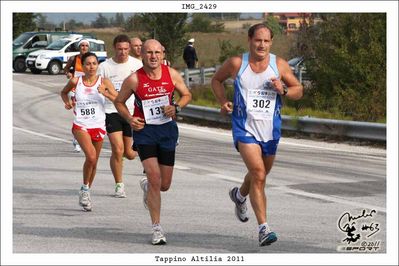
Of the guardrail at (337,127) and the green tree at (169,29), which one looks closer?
the guardrail at (337,127)

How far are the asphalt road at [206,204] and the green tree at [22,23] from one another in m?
35.1

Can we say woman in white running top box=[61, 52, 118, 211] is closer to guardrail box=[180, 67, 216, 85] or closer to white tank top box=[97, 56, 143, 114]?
white tank top box=[97, 56, 143, 114]

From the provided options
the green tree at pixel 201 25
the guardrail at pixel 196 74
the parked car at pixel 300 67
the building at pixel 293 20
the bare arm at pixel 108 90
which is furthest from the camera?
the green tree at pixel 201 25

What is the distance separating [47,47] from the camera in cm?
4738

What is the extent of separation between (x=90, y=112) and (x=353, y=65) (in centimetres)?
1183

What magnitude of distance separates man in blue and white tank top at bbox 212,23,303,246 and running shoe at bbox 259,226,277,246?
0.06 metres

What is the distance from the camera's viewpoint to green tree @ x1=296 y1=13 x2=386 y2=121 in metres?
23.1

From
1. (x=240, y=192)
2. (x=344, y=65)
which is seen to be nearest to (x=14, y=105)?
(x=344, y=65)

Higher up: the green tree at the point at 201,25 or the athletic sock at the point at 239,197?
the green tree at the point at 201,25

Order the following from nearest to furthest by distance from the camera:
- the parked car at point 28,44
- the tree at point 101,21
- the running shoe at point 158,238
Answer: the running shoe at point 158,238, the tree at point 101,21, the parked car at point 28,44

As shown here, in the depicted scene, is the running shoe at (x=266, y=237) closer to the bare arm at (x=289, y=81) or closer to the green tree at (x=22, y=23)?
the bare arm at (x=289, y=81)

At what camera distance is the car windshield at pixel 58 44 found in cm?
4691

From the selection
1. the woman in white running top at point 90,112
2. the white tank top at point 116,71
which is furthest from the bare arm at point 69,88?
the white tank top at point 116,71

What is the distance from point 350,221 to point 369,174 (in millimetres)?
4883
